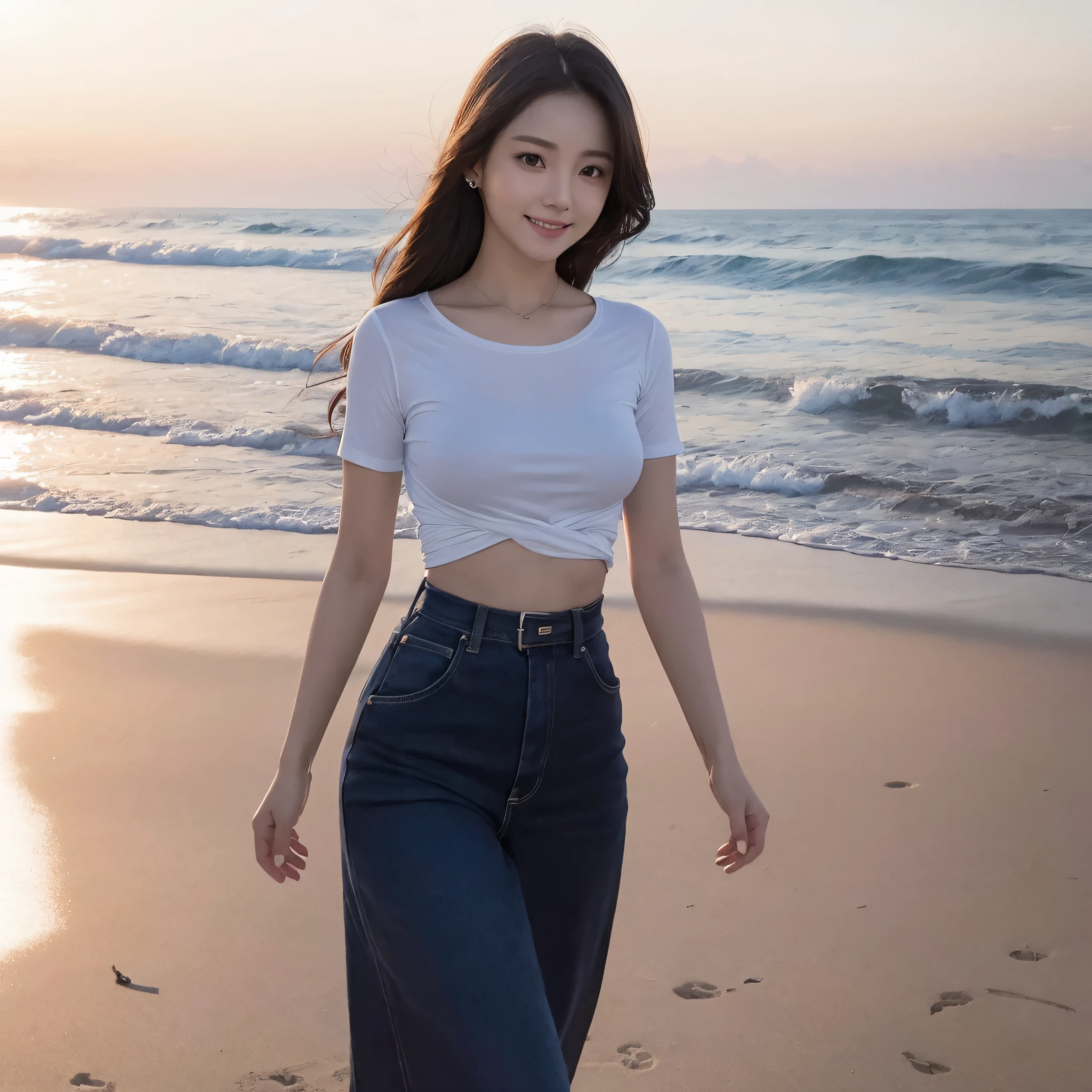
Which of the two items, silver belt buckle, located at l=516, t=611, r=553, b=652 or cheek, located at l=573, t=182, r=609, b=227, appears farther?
cheek, located at l=573, t=182, r=609, b=227

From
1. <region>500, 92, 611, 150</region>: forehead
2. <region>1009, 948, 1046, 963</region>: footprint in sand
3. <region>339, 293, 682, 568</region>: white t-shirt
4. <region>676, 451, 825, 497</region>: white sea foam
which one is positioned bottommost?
<region>1009, 948, 1046, 963</region>: footprint in sand

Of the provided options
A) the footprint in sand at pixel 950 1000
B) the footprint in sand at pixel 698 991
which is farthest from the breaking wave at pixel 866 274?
the footprint in sand at pixel 698 991

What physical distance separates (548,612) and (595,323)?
0.51 meters

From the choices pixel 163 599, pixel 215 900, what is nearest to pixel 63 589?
pixel 163 599

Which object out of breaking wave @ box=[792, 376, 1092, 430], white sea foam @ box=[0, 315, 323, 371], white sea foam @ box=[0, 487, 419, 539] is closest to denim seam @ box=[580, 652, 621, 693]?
white sea foam @ box=[0, 487, 419, 539]

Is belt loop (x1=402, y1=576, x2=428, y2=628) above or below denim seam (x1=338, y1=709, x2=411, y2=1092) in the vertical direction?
above

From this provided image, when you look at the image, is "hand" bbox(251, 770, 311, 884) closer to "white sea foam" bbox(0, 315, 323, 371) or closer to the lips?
the lips

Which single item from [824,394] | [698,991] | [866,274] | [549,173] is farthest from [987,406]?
[549,173]

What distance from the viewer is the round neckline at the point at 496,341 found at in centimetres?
185

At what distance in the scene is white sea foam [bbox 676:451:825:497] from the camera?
29.6 feet

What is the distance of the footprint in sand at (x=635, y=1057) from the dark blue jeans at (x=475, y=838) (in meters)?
1.02

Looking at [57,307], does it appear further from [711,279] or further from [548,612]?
[548,612]

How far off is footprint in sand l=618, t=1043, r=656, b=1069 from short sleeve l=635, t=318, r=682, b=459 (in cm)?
160

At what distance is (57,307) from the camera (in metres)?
20.4
